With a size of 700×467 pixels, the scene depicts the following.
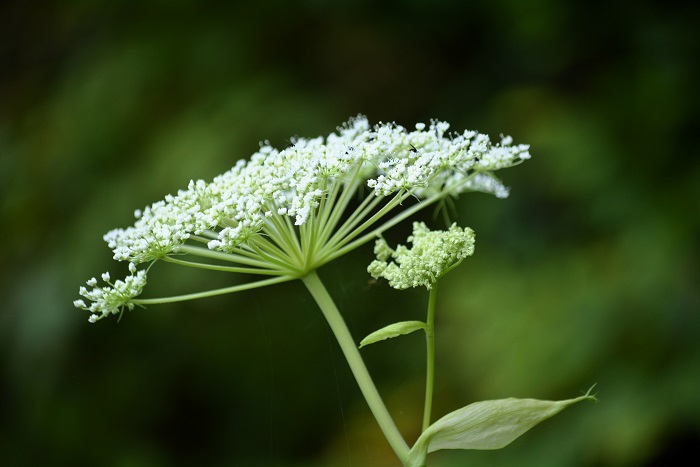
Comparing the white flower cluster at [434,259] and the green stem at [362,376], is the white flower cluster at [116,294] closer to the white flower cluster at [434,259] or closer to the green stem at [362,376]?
the green stem at [362,376]

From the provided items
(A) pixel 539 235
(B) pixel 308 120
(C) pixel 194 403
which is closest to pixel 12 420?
(C) pixel 194 403

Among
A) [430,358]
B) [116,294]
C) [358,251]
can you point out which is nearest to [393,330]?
[430,358]

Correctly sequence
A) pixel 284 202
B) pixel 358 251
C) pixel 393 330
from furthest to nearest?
pixel 358 251, pixel 284 202, pixel 393 330

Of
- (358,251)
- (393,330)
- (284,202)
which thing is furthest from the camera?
(358,251)

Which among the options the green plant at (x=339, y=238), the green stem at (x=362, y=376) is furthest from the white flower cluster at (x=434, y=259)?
the green stem at (x=362, y=376)

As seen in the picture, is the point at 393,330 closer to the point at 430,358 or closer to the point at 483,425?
the point at 430,358

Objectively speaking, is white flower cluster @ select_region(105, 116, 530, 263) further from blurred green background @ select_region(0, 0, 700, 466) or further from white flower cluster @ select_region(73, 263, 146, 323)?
blurred green background @ select_region(0, 0, 700, 466)

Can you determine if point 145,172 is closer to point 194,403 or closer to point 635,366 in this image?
point 194,403
